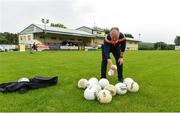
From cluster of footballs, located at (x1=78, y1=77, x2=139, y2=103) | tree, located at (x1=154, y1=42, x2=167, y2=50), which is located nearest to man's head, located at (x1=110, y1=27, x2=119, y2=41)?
cluster of footballs, located at (x1=78, y1=77, x2=139, y2=103)

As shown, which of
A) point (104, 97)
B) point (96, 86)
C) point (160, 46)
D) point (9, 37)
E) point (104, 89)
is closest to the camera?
point (104, 97)

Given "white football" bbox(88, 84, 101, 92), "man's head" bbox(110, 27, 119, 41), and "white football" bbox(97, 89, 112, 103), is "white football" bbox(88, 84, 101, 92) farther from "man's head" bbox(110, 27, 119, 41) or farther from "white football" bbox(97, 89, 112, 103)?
"man's head" bbox(110, 27, 119, 41)

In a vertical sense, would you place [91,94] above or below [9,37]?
below

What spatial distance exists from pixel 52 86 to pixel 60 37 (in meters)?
56.3

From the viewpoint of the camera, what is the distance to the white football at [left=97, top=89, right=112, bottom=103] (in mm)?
5199

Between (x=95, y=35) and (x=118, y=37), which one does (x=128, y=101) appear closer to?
(x=118, y=37)

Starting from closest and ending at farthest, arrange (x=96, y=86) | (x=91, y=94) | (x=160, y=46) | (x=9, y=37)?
(x=91, y=94), (x=96, y=86), (x=9, y=37), (x=160, y=46)

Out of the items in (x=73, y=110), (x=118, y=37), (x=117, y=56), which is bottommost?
(x=73, y=110)

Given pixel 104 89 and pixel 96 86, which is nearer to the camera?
pixel 104 89

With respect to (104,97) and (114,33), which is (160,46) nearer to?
(114,33)

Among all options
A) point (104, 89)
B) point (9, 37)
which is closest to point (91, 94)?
point (104, 89)

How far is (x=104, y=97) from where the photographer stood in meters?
5.21

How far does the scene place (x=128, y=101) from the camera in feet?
17.7

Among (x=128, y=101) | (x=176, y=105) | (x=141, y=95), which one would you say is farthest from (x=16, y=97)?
(x=176, y=105)
